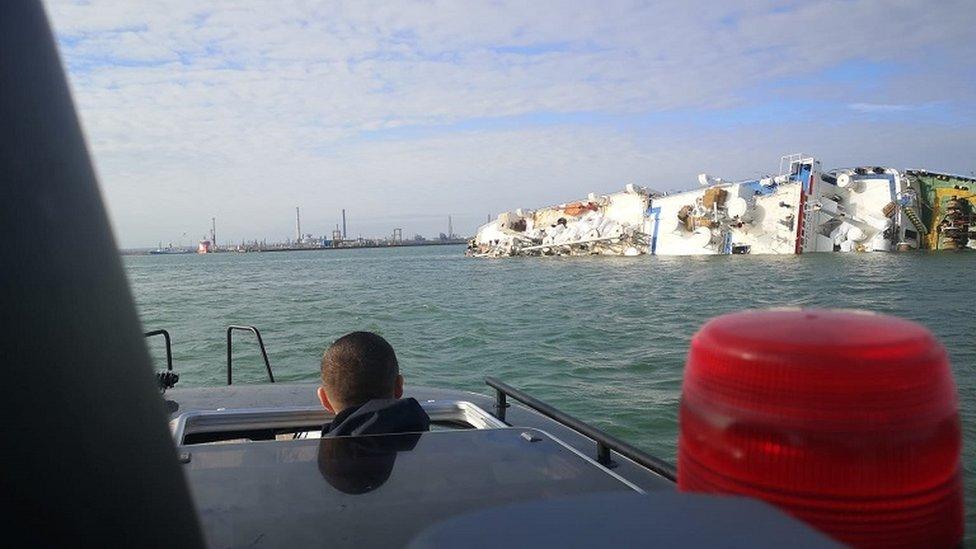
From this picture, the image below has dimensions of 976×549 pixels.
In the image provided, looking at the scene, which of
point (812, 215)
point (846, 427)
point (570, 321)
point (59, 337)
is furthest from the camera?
point (812, 215)

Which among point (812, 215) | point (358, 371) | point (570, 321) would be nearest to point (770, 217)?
point (812, 215)

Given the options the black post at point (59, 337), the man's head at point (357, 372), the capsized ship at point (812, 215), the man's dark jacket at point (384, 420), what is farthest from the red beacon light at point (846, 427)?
the capsized ship at point (812, 215)

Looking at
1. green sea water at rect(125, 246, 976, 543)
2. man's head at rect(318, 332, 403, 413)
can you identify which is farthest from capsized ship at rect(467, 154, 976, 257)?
man's head at rect(318, 332, 403, 413)

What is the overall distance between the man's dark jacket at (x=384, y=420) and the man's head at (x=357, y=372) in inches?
13.9

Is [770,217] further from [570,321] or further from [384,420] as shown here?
[384,420]

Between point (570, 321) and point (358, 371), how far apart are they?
48.1 ft

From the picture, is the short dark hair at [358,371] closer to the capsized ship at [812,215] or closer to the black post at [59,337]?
the black post at [59,337]

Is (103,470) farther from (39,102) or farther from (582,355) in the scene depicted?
(582,355)

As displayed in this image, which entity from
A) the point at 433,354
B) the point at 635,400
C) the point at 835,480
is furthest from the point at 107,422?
the point at 433,354

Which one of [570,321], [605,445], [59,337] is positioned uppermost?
[59,337]

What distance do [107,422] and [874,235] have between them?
1838 inches

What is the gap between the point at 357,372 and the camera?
9.41ft

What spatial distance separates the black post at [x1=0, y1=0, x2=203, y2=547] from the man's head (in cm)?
195

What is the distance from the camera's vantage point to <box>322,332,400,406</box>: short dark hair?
2.87 m
